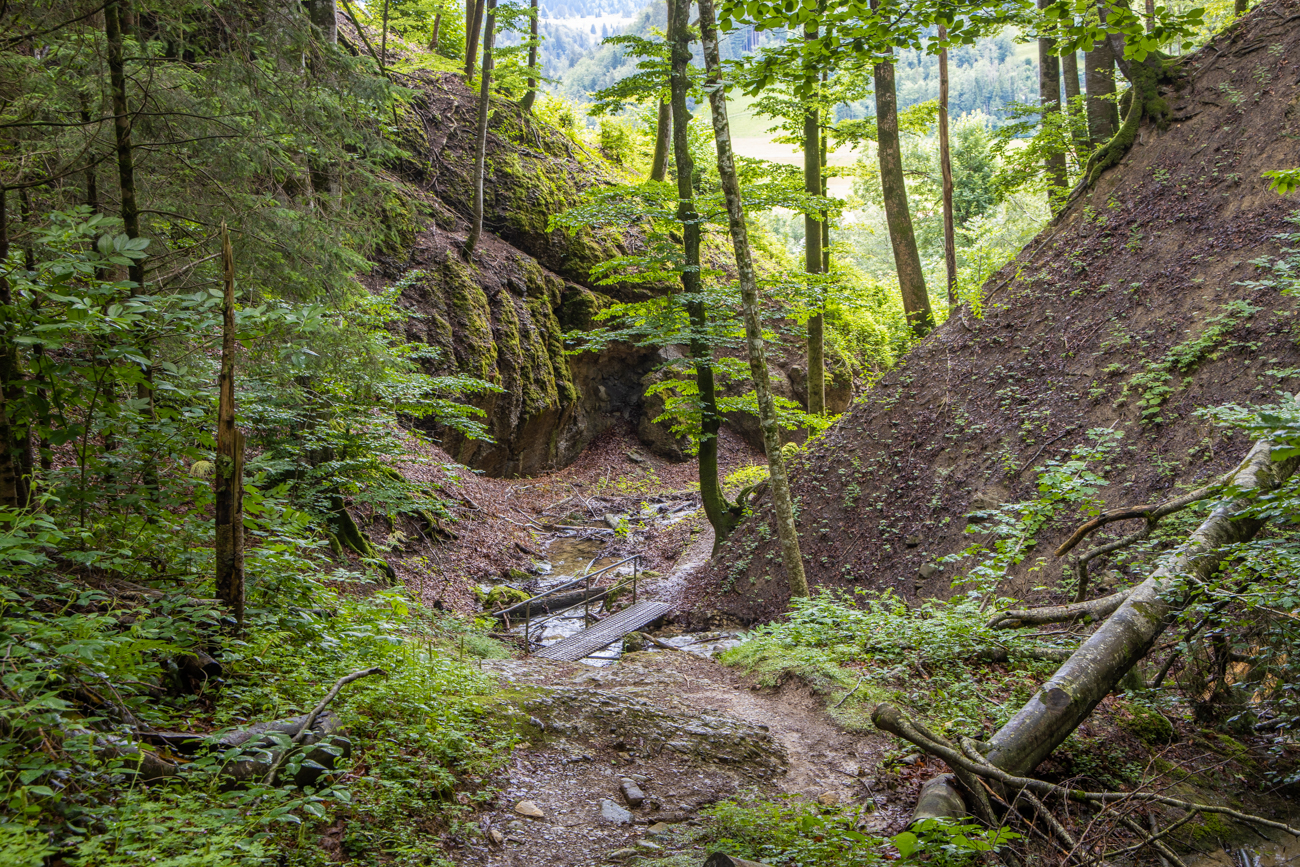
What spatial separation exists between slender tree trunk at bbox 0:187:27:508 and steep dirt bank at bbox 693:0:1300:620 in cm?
835

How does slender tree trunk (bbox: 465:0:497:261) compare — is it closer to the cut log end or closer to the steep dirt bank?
the steep dirt bank

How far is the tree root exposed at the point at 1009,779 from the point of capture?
3309mm

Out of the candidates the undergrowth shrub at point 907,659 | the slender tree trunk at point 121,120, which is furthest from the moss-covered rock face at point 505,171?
the undergrowth shrub at point 907,659

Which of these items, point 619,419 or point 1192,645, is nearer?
point 1192,645

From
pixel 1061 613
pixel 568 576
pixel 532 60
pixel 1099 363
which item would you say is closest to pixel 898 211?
pixel 1099 363

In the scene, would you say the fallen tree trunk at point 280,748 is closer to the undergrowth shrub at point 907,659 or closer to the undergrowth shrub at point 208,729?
the undergrowth shrub at point 208,729

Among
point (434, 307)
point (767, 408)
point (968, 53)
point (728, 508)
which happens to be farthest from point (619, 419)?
point (968, 53)

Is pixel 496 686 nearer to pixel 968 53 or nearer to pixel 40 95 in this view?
pixel 40 95

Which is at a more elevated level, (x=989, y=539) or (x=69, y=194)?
(x=69, y=194)

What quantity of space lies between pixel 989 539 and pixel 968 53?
193 meters

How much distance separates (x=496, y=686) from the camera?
556cm

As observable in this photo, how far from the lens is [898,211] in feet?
39.6

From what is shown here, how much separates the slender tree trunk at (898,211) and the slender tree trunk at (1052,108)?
337 centimetres

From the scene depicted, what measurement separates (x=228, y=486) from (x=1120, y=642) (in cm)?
562
